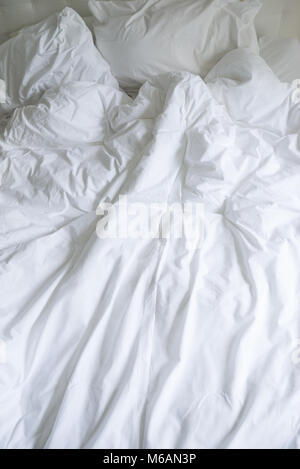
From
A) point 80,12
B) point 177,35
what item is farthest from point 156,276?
point 80,12

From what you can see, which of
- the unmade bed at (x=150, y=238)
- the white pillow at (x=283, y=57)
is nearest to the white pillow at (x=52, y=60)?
the unmade bed at (x=150, y=238)

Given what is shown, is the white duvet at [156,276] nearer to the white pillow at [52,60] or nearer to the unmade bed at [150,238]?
the unmade bed at [150,238]

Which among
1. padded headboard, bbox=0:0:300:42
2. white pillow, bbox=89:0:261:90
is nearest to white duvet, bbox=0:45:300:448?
white pillow, bbox=89:0:261:90

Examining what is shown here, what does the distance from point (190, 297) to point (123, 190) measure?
37cm

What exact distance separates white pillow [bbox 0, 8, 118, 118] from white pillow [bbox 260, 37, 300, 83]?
2.09 feet

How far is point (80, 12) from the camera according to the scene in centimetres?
153

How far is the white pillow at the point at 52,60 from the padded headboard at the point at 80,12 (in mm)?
214

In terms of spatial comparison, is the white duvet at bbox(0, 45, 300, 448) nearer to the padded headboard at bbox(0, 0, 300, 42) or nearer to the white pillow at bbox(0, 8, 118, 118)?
the white pillow at bbox(0, 8, 118, 118)

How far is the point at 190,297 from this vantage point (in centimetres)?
69

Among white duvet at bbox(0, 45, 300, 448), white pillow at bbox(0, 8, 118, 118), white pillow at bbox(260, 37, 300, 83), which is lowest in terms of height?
white duvet at bbox(0, 45, 300, 448)

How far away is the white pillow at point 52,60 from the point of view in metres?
1.31

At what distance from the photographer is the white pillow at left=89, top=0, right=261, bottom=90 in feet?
4.21
